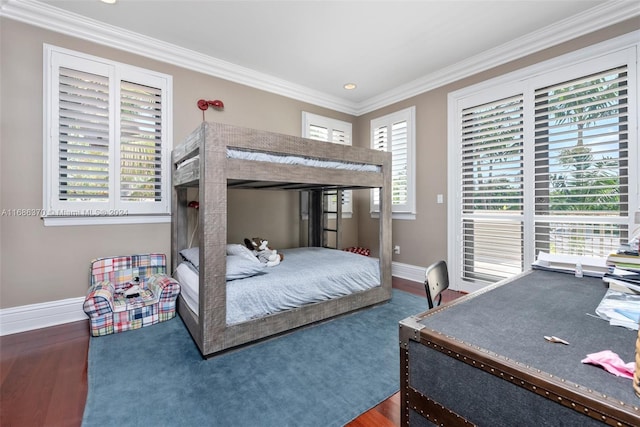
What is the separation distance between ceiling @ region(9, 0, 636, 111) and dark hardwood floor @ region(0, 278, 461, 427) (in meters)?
2.67

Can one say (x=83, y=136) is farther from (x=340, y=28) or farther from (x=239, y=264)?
(x=340, y=28)

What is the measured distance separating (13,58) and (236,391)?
10.2 ft

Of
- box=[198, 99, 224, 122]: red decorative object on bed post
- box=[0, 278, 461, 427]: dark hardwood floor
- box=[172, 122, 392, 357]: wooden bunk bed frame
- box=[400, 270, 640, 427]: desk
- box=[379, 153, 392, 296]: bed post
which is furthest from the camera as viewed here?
box=[198, 99, 224, 122]: red decorative object on bed post

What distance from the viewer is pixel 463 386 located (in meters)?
0.78

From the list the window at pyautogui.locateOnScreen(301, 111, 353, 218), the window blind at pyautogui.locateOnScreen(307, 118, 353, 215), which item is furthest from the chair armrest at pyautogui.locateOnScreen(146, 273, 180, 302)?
the window blind at pyautogui.locateOnScreen(307, 118, 353, 215)

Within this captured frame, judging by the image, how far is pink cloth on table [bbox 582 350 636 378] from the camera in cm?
65

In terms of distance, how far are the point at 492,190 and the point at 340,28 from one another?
228cm

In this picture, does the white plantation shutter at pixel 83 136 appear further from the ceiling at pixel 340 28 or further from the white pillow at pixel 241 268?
the white pillow at pixel 241 268

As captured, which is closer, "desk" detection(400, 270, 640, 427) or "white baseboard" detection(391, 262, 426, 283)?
"desk" detection(400, 270, 640, 427)

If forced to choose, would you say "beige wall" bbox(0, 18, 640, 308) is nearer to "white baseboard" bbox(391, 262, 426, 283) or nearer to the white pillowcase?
→ "white baseboard" bbox(391, 262, 426, 283)

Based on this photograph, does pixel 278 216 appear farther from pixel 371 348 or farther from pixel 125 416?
pixel 125 416

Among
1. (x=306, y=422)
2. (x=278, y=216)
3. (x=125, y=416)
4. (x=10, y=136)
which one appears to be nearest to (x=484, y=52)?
(x=278, y=216)

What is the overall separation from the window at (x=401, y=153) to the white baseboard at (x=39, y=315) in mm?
3706

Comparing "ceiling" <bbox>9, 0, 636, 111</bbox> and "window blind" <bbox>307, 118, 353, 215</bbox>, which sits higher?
"ceiling" <bbox>9, 0, 636, 111</bbox>
